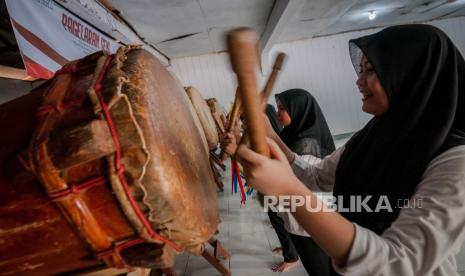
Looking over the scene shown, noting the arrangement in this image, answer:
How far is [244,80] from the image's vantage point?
0.53m

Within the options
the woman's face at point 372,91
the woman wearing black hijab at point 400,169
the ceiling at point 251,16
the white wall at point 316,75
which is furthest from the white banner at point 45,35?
the white wall at point 316,75

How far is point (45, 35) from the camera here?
A: 6.81ft

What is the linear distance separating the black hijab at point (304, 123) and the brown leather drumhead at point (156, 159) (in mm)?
2067

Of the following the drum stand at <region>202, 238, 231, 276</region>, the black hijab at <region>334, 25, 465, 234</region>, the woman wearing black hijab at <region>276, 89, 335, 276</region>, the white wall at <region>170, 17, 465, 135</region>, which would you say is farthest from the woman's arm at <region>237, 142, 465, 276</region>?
the white wall at <region>170, 17, 465, 135</region>

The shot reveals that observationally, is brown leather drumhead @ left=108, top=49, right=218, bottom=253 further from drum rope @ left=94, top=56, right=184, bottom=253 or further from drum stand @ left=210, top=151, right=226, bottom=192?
drum stand @ left=210, top=151, right=226, bottom=192

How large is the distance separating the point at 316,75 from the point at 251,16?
4.34m

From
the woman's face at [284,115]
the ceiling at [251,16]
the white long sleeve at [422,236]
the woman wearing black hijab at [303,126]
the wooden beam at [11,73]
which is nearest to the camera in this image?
the white long sleeve at [422,236]

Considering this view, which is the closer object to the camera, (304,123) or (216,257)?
(304,123)

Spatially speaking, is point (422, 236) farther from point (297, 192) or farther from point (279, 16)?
point (279, 16)

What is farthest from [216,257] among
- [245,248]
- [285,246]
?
[285,246]

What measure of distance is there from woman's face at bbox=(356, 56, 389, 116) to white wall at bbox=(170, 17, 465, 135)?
6.91m

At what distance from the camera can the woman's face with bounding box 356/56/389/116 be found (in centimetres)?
116

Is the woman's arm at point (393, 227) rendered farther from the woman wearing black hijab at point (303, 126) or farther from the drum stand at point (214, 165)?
the woman wearing black hijab at point (303, 126)

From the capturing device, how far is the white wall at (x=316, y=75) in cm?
799
